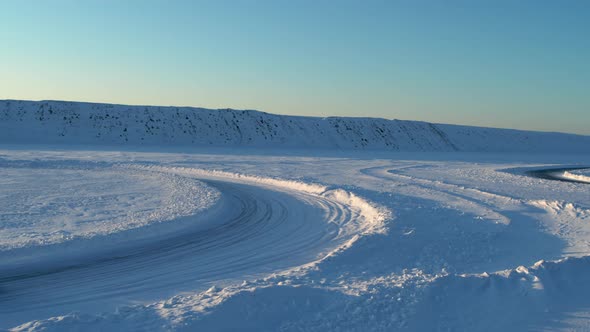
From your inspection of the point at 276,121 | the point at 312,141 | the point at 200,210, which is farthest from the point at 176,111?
the point at 200,210

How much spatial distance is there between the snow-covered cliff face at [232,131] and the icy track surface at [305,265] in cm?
4126

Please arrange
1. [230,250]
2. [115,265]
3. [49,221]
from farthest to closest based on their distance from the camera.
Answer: [49,221] < [230,250] < [115,265]

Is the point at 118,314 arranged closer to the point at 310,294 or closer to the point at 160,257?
the point at 310,294

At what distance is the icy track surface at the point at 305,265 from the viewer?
18.2 feet

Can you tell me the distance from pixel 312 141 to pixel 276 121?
32.8 ft

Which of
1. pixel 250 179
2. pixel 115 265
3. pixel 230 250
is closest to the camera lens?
pixel 115 265

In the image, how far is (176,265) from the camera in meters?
7.92

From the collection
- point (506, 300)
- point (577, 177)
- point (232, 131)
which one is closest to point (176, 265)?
point (506, 300)

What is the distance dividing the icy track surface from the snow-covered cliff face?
41.3m

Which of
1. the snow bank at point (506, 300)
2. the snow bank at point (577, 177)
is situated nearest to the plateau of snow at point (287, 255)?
the snow bank at point (506, 300)

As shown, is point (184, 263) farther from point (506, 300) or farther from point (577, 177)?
point (577, 177)

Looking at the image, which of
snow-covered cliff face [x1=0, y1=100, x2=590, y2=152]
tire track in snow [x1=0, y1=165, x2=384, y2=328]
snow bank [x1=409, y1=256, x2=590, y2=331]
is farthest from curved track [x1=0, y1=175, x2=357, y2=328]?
snow-covered cliff face [x1=0, y1=100, x2=590, y2=152]

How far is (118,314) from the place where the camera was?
539cm

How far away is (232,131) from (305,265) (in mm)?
55623
